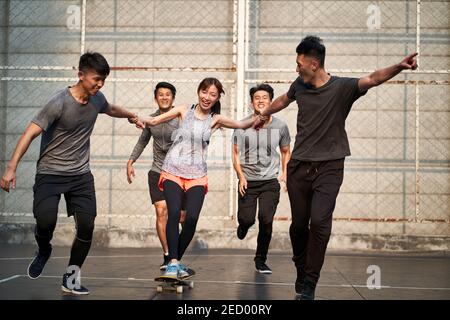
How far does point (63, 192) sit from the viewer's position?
5.76 m

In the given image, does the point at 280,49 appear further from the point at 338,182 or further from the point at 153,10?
the point at 338,182

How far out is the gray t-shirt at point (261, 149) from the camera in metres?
8.09

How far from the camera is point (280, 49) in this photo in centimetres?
1186

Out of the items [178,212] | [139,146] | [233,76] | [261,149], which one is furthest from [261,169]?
[233,76]

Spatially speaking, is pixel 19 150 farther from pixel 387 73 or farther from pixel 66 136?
pixel 387 73

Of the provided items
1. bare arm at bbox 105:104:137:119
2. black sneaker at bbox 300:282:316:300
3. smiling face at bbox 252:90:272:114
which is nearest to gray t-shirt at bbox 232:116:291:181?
smiling face at bbox 252:90:272:114

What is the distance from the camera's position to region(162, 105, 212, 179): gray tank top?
21.6 ft

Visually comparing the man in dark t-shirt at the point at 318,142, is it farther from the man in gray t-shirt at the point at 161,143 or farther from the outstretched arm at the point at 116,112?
the man in gray t-shirt at the point at 161,143

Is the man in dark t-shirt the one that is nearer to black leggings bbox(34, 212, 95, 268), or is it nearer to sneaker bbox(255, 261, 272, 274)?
black leggings bbox(34, 212, 95, 268)

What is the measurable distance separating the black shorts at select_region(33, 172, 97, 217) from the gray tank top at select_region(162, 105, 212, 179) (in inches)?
38.5

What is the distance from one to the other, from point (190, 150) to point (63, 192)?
1387mm

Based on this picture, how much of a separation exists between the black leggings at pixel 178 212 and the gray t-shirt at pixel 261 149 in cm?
160

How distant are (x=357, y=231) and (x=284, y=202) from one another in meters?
1.32

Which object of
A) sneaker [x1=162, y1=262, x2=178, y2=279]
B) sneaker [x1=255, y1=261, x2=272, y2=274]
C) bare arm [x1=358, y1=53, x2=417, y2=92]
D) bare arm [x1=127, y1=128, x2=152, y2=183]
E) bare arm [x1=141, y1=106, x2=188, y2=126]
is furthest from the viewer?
bare arm [x1=127, y1=128, x2=152, y2=183]
